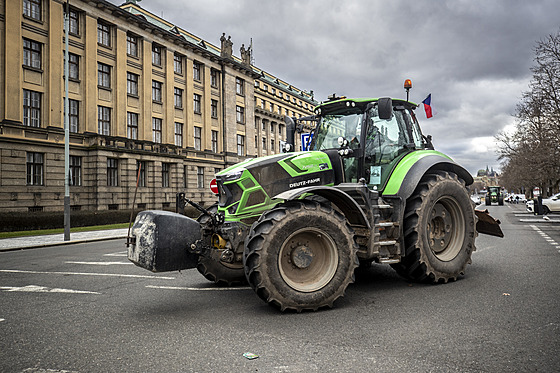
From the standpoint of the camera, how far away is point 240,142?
179 feet

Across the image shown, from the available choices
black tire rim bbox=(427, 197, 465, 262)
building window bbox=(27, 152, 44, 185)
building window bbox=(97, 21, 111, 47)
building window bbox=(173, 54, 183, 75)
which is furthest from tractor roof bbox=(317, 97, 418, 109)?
building window bbox=(173, 54, 183, 75)

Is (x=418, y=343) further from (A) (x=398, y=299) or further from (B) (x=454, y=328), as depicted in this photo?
(A) (x=398, y=299)

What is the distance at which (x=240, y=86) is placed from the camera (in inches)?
2135

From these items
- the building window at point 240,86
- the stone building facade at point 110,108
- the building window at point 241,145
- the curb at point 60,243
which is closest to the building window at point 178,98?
the stone building facade at point 110,108

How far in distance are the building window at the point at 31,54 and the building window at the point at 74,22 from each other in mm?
3283

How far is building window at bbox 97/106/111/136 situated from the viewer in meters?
34.5

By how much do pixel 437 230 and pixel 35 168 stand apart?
1202 inches

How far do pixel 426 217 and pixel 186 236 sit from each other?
367 cm

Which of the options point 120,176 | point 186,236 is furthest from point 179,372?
point 120,176

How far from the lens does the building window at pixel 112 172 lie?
3394 centimetres

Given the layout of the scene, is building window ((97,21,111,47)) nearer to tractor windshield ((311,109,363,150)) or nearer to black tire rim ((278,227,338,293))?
tractor windshield ((311,109,363,150))

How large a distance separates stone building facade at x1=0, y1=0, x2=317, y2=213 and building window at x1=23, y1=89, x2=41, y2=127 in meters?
0.07

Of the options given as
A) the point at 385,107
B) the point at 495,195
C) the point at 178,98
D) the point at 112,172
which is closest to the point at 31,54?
the point at 112,172

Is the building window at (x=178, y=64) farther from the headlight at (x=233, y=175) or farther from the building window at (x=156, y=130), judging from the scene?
the headlight at (x=233, y=175)
